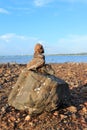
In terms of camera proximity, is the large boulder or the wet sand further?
the large boulder

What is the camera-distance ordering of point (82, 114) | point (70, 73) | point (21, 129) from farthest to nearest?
1. point (70, 73)
2. point (82, 114)
3. point (21, 129)

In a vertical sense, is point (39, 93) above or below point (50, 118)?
above

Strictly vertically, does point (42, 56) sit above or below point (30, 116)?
above

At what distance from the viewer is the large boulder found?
372 inches

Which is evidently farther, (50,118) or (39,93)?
(50,118)

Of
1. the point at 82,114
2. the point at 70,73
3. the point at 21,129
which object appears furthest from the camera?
the point at 70,73

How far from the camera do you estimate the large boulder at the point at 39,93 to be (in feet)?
31.0

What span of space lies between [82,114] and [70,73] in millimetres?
5980

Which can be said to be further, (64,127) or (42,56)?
(42,56)

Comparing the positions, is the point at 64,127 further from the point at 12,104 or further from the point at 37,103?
the point at 12,104

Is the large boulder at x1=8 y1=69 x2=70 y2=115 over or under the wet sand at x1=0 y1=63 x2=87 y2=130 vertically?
over

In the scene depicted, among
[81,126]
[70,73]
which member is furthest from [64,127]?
[70,73]

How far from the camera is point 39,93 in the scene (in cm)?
945

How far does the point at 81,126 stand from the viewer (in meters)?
9.30
